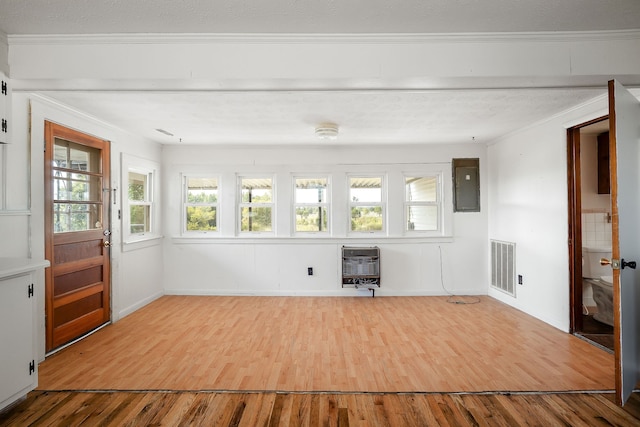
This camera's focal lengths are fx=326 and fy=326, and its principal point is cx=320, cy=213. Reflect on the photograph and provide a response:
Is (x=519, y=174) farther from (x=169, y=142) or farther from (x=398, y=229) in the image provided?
(x=169, y=142)

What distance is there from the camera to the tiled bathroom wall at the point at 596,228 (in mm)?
4594

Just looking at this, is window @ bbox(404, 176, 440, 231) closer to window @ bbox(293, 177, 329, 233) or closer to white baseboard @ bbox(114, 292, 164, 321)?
window @ bbox(293, 177, 329, 233)

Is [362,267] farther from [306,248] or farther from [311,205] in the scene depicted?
[311,205]

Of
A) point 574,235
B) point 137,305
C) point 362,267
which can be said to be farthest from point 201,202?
point 574,235

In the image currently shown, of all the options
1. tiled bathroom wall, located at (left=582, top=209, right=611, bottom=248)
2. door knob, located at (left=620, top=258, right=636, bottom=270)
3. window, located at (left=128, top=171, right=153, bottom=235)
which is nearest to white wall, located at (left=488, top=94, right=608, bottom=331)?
tiled bathroom wall, located at (left=582, top=209, right=611, bottom=248)

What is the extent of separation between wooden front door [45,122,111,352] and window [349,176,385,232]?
3548 mm

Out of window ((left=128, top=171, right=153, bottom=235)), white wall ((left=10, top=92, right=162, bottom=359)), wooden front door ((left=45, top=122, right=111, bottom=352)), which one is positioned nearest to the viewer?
white wall ((left=10, top=92, right=162, bottom=359))

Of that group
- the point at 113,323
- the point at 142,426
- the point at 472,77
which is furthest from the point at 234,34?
the point at 113,323

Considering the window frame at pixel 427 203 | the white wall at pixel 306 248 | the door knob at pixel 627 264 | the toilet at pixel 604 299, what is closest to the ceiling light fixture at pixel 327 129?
the white wall at pixel 306 248

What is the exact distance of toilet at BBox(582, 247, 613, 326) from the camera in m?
3.78

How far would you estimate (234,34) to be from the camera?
7.29 feet

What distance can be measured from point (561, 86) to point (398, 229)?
326 centimetres

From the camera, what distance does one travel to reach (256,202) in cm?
556

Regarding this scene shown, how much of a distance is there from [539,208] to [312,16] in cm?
372
